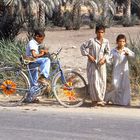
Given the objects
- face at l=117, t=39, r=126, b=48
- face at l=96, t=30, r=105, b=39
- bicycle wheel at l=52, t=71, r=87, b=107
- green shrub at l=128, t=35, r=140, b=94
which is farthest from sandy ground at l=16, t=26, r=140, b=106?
face at l=96, t=30, r=105, b=39

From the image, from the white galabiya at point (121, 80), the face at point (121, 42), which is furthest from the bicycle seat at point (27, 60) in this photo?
the face at point (121, 42)

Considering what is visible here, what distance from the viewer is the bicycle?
1066 centimetres

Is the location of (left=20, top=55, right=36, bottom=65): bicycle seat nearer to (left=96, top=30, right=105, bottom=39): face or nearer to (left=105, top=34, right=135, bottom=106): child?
(left=96, top=30, right=105, bottom=39): face

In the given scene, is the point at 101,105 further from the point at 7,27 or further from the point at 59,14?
the point at 59,14

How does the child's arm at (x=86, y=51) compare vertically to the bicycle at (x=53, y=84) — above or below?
above

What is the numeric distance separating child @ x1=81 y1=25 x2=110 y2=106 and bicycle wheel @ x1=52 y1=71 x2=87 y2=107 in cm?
24

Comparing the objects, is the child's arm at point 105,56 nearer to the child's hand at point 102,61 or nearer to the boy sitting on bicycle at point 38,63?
the child's hand at point 102,61

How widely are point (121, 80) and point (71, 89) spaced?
999 millimetres

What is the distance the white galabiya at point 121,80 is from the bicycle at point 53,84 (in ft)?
1.98

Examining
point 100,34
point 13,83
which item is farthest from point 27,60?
point 100,34

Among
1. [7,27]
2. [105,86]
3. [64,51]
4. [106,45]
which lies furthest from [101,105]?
[64,51]

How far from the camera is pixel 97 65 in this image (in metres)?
10.6

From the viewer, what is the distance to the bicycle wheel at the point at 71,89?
35.0 ft

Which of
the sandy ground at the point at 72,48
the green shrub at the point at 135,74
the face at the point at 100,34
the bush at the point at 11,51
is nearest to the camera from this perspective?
the face at the point at 100,34
